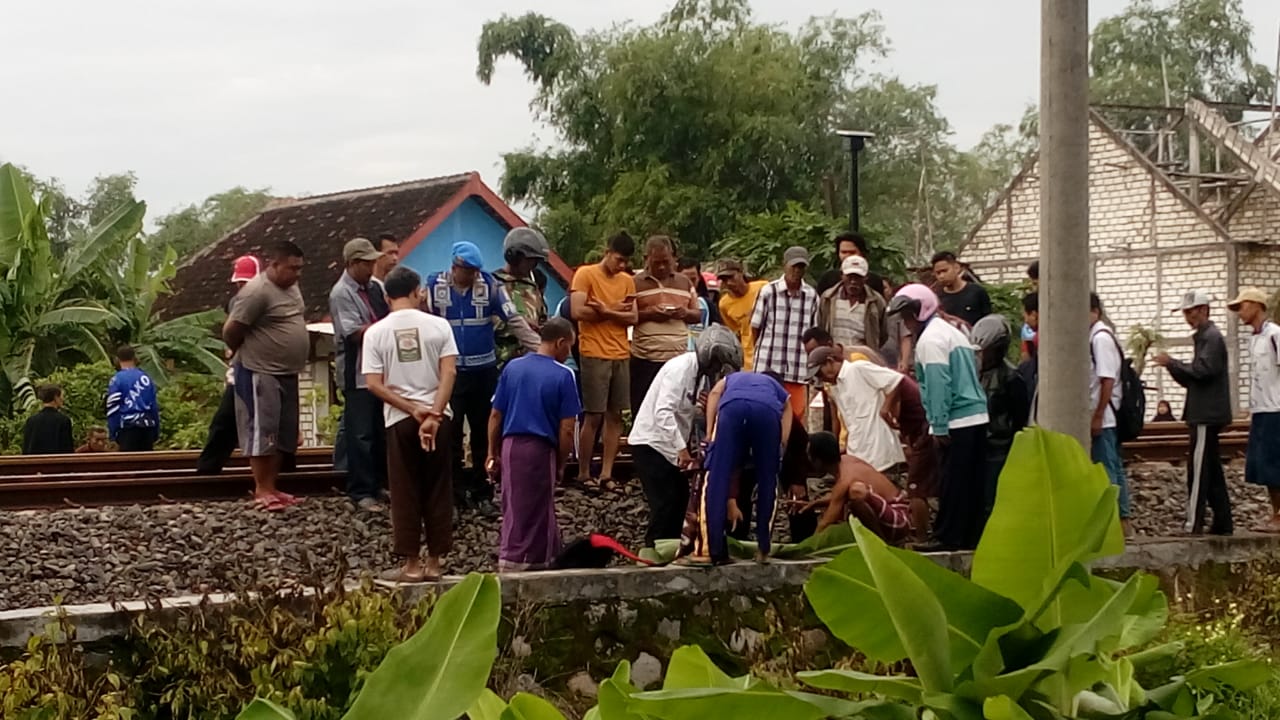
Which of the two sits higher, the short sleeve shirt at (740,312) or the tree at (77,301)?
the tree at (77,301)

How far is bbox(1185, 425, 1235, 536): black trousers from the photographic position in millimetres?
10203

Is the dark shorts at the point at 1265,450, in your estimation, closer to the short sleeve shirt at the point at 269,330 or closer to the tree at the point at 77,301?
the short sleeve shirt at the point at 269,330

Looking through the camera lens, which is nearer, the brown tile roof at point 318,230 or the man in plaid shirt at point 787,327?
the man in plaid shirt at point 787,327

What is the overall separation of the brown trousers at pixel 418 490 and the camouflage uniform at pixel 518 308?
1.84 m

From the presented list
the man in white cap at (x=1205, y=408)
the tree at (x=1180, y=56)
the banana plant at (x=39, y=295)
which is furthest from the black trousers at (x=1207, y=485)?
the tree at (x=1180, y=56)

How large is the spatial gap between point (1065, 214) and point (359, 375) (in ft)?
15.9

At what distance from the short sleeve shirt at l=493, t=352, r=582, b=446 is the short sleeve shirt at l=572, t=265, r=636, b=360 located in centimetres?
223

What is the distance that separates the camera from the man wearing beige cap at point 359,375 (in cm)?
962

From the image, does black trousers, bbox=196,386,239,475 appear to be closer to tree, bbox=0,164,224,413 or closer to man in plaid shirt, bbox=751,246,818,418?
man in plaid shirt, bbox=751,246,818,418

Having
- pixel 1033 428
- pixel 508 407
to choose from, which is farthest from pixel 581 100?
pixel 1033 428

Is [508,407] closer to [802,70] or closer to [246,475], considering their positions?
[246,475]

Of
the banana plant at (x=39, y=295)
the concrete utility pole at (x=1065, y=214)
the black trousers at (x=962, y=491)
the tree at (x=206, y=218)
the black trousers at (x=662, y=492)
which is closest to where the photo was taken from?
the concrete utility pole at (x=1065, y=214)

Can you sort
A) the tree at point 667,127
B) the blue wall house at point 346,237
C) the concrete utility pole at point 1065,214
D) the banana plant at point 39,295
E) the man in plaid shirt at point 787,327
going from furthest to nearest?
the tree at point 667,127 < the blue wall house at point 346,237 < the banana plant at point 39,295 < the man in plaid shirt at point 787,327 < the concrete utility pole at point 1065,214

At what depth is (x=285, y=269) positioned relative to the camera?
9.67 metres
